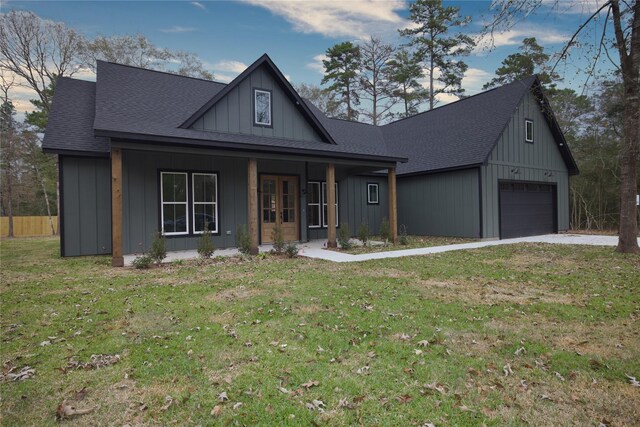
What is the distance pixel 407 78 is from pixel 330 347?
82.4 ft

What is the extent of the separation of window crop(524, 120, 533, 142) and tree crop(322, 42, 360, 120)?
14.1m

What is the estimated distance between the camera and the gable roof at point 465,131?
13.8m

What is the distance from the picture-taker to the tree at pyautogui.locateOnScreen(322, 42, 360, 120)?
2594 centimetres

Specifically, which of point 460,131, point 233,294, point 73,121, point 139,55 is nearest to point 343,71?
point 460,131

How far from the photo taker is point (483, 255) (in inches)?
369

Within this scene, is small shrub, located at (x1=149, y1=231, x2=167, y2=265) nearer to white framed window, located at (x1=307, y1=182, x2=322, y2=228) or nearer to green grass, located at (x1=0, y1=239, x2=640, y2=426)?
green grass, located at (x1=0, y1=239, x2=640, y2=426)

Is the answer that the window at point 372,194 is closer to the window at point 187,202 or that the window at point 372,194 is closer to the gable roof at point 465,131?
the gable roof at point 465,131

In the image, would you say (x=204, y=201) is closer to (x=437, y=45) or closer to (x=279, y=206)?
(x=279, y=206)

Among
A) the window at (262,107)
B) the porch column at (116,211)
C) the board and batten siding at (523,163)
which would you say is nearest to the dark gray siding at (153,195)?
the window at (262,107)

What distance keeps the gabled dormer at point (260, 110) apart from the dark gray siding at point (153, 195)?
1.32m

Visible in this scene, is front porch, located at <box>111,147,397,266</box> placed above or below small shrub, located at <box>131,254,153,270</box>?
above

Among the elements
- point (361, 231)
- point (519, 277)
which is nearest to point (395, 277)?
point (519, 277)

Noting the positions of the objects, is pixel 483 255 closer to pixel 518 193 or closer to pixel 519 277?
pixel 519 277

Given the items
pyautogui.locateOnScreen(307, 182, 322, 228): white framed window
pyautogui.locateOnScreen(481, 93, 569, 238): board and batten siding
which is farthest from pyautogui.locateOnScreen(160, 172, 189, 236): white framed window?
pyautogui.locateOnScreen(481, 93, 569, 238): board and batten siding
